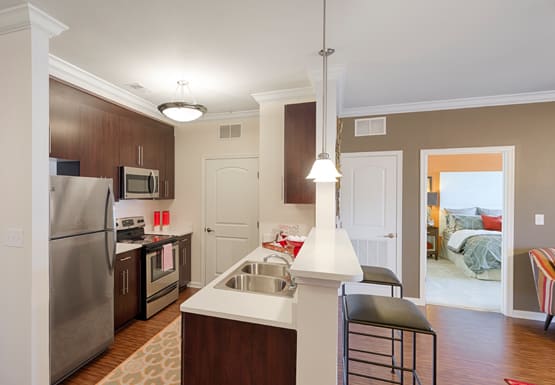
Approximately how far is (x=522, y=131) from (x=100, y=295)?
486cm

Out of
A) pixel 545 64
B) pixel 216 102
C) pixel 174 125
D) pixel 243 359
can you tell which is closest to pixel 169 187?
pixel 174 125


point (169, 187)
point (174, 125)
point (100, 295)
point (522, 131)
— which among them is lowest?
point (100, 295)

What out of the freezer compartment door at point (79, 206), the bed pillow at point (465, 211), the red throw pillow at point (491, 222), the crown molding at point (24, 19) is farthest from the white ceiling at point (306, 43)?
the bed pillow at point (465, 211)

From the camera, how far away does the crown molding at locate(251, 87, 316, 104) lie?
2.97m

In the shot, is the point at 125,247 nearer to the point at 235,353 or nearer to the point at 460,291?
the point at 235,353

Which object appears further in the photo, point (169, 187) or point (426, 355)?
point (169, 187)

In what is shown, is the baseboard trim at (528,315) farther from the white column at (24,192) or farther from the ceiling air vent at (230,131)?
the white column at (24,192)

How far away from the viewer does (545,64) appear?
2381mm

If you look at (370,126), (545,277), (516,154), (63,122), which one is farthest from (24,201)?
(516,154)

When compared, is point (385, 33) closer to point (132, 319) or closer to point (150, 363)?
point (150, 363)

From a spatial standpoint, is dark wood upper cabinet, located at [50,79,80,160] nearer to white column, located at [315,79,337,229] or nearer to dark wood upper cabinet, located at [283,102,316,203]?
dark wood upper cabinet, located at [283,102,316,203]

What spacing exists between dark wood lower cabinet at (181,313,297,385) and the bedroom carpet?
3.15m

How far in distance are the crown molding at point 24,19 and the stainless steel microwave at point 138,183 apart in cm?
160

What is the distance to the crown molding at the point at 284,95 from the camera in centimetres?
297
